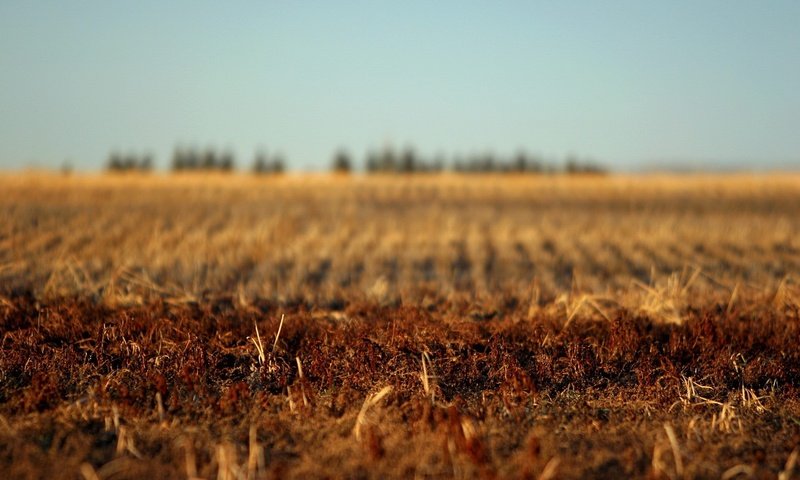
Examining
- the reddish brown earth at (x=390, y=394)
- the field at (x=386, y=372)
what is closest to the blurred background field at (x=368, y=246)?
the field at (x=386, y=372)

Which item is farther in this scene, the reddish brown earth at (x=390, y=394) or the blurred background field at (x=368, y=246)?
the blurred background field at (x=368, y=246)

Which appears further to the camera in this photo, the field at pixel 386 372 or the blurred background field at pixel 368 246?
the blurred background field at pixel 368 246

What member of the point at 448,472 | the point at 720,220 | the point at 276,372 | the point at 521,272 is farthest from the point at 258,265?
the point at 720,220

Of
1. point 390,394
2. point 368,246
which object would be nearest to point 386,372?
point 390,394

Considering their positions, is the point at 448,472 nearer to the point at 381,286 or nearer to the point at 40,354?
the point at 40,354

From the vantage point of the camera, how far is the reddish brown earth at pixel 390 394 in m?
4.50

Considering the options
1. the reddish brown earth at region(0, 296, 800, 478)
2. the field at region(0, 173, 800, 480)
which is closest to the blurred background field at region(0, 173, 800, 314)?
the field at region(0, 173, 800, 480)

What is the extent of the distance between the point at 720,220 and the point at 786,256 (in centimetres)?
651

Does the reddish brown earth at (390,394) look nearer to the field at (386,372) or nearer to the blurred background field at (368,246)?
the field at (386,372)

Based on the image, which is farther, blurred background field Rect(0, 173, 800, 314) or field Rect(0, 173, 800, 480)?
blurred background field Rect(0, 173, 800, 314)

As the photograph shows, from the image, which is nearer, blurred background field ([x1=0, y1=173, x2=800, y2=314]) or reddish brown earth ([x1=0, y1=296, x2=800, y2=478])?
reddish brown earth ([x1=0, y1=296, x2=800, y2=478])

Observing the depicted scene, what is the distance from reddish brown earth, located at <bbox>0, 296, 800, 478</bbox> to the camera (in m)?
4.50

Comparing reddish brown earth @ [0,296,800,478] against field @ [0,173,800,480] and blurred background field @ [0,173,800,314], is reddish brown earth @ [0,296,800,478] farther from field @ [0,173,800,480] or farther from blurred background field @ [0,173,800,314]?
blurred background field @ [0,173,800,314]

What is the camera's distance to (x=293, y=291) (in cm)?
927
